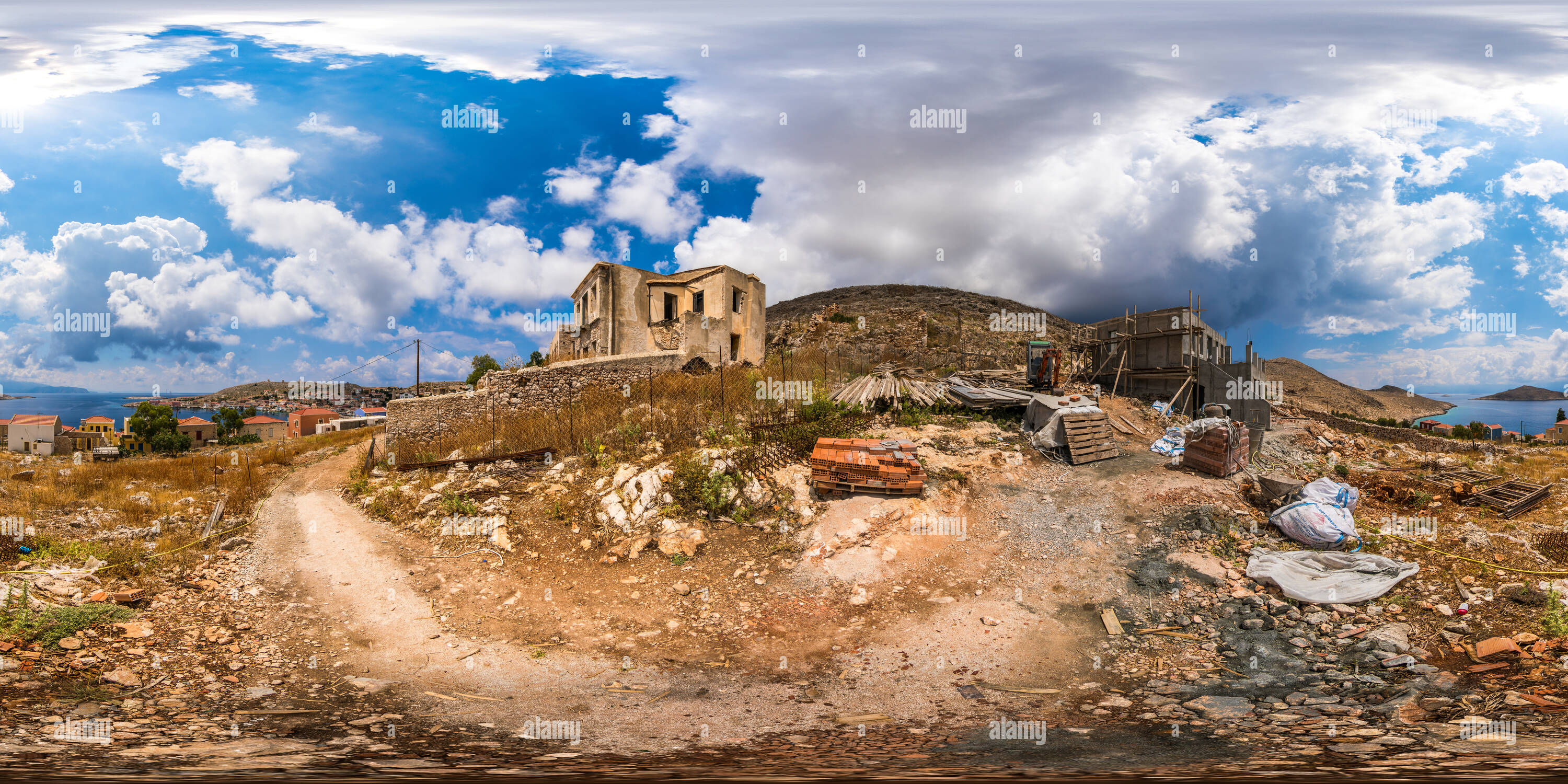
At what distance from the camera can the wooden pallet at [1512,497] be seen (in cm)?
905

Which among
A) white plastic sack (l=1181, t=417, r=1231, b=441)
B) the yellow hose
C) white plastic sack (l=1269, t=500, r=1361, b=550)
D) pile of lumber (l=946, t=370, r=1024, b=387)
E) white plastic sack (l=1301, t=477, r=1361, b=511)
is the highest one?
pile of lumber (l=946, t=370, r=1024, b=387)

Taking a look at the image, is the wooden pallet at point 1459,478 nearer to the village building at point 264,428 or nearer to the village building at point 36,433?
the village building at point 36,433

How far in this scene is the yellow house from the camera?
44062 mm

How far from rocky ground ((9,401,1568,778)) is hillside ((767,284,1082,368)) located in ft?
51.6

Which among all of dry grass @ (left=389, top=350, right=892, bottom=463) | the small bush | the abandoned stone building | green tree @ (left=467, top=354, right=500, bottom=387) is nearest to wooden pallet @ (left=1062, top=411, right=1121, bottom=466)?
dry grass @ (left=389, top=350, right=892, bottom=463)

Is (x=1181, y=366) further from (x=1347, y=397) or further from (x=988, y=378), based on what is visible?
(x=1347, y=397)

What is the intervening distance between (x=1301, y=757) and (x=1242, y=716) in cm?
125

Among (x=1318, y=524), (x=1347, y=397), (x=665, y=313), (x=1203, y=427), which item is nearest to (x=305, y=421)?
(x=665, y=313)

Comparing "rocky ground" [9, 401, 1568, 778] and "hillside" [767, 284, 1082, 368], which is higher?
"hillside" [767, 284, 1082, 368]

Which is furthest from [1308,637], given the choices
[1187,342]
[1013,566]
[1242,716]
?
[1187,342]

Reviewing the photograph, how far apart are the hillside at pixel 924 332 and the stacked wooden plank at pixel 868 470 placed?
14.3m

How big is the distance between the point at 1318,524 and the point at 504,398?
18.2 metres

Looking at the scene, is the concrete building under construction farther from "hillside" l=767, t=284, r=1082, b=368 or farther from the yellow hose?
the yellow hose

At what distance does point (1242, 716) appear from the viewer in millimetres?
5184
